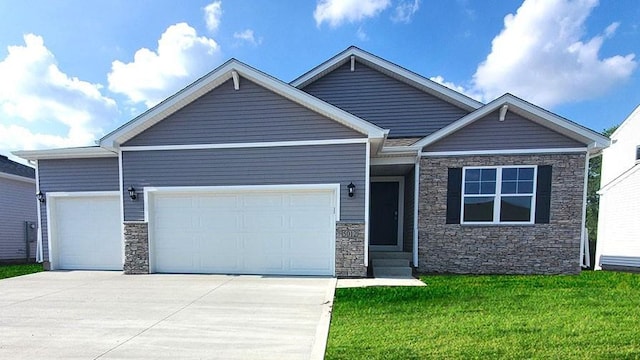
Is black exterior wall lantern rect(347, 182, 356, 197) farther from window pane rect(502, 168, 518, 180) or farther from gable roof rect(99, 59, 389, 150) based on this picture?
window pane rect(502, 168, 518, 180)

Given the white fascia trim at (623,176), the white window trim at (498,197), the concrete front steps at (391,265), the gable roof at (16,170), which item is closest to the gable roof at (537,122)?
the white window trim at (498,197)

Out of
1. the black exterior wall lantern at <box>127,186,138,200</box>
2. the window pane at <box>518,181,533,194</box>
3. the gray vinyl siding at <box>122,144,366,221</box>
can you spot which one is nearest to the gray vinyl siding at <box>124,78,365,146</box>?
the gray vinyl siding at <box>122,144,366,221</box>

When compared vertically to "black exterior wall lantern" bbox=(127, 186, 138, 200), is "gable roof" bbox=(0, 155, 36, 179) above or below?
above

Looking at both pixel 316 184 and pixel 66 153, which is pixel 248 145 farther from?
pixel 66 153

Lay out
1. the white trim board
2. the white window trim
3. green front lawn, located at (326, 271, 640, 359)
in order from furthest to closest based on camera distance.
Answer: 1. the white window trim
2. the white trim board
3. green front lawn, located at (326, 271, 640, 359)

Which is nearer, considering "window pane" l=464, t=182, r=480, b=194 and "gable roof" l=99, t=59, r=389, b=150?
"gable roof" l=99, t=59, r=389, b=150

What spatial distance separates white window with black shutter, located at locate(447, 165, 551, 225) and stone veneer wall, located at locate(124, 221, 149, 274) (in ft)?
25.1

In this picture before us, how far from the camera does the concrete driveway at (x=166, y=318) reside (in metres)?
3.39

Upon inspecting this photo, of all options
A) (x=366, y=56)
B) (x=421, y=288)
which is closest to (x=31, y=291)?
(x=421, y=288)

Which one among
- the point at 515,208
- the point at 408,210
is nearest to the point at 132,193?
the point at 408,210

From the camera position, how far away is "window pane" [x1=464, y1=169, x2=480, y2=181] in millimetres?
7324

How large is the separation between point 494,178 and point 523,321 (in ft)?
13.6

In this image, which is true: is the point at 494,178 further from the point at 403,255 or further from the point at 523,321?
the point at 523,321

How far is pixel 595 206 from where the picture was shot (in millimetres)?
33188
